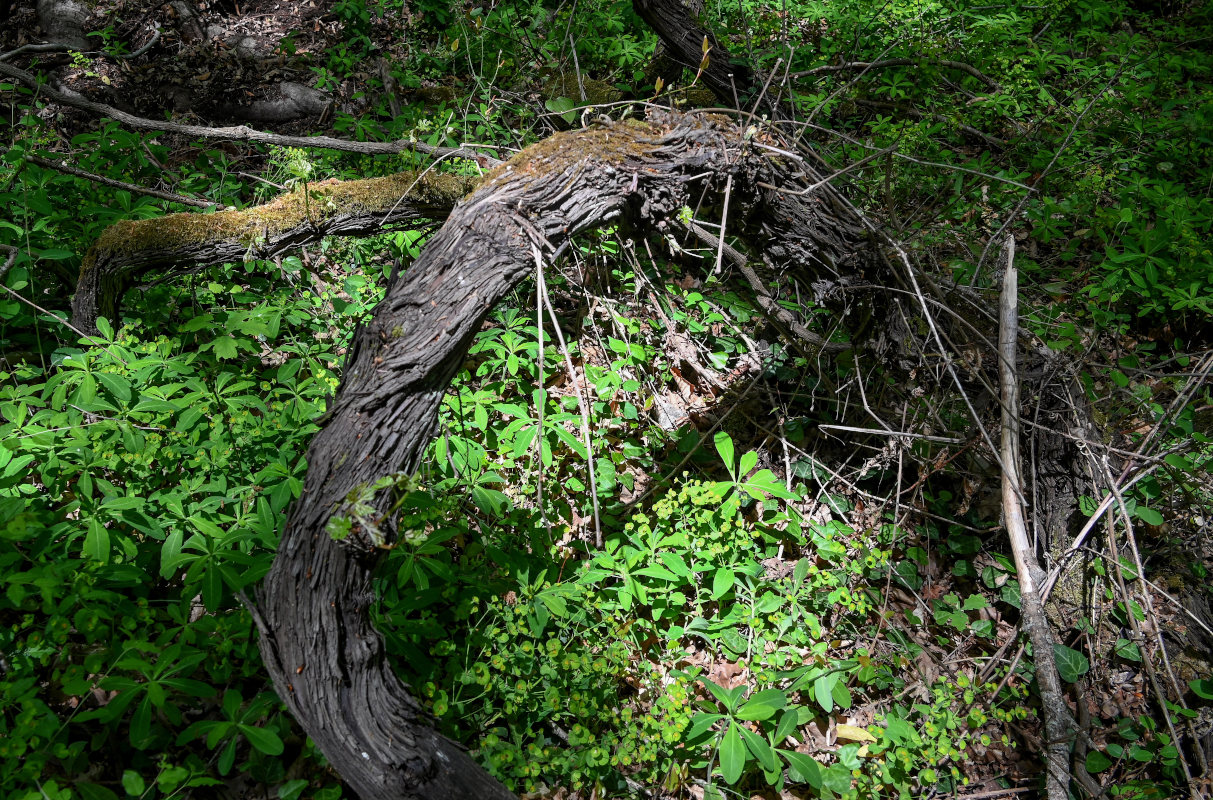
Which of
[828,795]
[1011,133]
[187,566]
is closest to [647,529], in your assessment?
[828,795]

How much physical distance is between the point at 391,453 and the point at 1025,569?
247 cm

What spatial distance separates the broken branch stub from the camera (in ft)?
6.17

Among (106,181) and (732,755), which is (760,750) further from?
(106,181)

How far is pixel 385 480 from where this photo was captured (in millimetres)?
1891

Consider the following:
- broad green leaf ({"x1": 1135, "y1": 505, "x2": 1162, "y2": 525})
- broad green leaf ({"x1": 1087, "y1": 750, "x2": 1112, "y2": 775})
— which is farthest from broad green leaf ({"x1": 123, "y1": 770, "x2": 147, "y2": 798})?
broad green leaf ({"x1": 1135, "y1": 505, "x2": 1162, "y2": 525})

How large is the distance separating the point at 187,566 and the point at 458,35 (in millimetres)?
4636

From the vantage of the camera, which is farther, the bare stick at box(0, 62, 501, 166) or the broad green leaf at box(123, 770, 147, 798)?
the bare stick at box(0, 62, 501, 166)

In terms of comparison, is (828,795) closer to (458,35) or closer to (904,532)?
(904,532)

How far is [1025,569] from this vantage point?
2.63m

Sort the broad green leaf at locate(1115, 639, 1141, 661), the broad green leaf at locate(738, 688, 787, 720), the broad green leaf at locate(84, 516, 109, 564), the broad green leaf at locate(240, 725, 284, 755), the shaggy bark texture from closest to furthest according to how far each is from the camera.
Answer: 1. the broad green leaf at locate(240, 725, 284, 755)
2. the broad green leaf at locate(84, 516, 109, 564)
3. the broad green leaf at locate(738, 688, 787, 720)
4. the broad green leaf at locate(1115, 639, 1141, 661)
5. the shaggy bark texture

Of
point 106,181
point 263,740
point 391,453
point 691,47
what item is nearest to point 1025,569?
point 391,453

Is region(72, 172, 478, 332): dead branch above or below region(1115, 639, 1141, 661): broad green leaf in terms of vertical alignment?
above

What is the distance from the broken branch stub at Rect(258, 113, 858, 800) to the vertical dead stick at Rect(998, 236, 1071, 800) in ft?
5.56

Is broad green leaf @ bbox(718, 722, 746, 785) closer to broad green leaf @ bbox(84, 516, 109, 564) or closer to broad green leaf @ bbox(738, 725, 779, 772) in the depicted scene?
broad green leaf @ bbox(738, 725, 779, 772)
